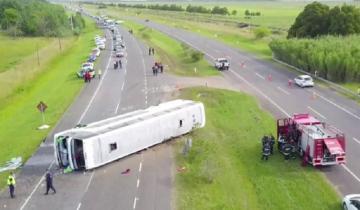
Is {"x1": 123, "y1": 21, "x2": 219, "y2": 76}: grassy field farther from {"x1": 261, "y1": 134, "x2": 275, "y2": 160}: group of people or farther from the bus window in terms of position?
the bus window

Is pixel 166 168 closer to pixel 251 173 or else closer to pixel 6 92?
pixel 251 173

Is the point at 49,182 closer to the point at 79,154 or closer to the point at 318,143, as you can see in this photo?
the point at 79,154

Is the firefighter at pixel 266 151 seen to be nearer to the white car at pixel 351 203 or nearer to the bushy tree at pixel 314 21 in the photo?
the white car at pixel 351 203

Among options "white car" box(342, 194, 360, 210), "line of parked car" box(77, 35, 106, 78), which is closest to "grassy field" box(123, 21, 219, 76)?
"line of parked car" box(77, 35, 106, 78)

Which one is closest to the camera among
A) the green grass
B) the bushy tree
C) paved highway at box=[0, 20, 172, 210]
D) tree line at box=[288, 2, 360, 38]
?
paved highway at box=[0, 20, 172, 210]

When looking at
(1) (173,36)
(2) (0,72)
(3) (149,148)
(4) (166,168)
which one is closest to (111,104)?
(3) (149,148)
